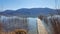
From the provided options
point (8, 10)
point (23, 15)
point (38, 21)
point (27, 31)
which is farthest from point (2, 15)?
point (38, 21)

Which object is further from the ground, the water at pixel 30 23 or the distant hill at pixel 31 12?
the distant hill at pixel 31 12

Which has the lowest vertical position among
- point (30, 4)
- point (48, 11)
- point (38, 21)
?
point (38, 21)

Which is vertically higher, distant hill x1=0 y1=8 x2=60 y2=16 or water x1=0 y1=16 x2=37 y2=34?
distant hill x1=0 y1=8 x2=60 y2=16

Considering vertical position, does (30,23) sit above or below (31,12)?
below

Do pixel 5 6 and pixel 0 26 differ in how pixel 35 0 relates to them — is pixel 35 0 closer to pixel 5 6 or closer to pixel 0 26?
pixel 5 6

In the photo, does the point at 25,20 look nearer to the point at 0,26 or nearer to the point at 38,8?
the point at 38,8

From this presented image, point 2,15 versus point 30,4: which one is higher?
point 30,4

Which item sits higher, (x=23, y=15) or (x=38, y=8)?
(x=38, y=8)

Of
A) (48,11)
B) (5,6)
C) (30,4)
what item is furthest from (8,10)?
Answer: (48,11)
